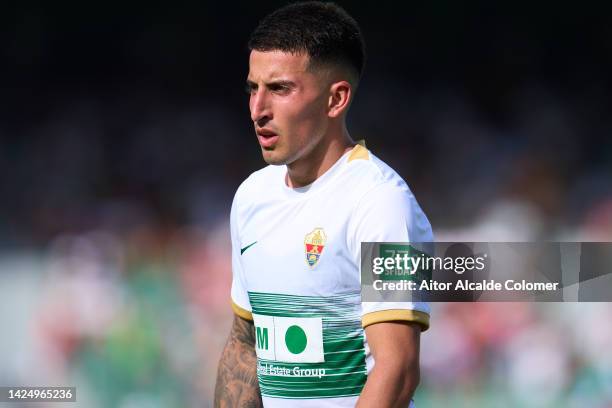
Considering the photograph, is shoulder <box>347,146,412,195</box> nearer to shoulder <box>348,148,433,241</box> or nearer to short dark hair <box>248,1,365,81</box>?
shoulder <box>348,148,433,241</box>

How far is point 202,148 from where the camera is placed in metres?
6.27

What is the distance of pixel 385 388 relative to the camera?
6.95ft

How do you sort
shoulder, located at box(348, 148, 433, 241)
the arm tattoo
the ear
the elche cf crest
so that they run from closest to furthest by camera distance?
shoulder, located at box(348, 148, 433, 241)
the elche cf crest
the ear
the arm tattoo

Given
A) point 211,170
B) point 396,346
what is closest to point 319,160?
point 396,346

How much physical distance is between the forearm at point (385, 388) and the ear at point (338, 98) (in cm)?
66

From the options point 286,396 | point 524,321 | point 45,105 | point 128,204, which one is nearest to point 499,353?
point 524,321

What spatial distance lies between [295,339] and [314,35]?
2.42 ft

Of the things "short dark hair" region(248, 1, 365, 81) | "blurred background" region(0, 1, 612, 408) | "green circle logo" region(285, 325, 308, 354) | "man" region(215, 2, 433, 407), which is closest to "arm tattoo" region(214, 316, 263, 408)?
"man" region(215, 2, 433, 407)

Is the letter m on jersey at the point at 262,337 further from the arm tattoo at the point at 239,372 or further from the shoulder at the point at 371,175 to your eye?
the shoulder at the point at 371,175

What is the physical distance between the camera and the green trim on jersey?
2.31 m

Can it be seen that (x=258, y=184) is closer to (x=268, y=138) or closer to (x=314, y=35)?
(x=268, y=138)

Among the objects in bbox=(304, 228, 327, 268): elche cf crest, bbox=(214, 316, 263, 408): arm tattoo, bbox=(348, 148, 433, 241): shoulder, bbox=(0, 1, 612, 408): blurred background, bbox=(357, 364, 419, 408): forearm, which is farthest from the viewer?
bbox=(0, 1, 612, 408): blurred background

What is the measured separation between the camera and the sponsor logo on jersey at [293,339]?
→ 7.69 ft

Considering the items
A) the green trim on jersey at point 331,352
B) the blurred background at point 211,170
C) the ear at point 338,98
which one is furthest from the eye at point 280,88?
the blurred background at point 211,170
